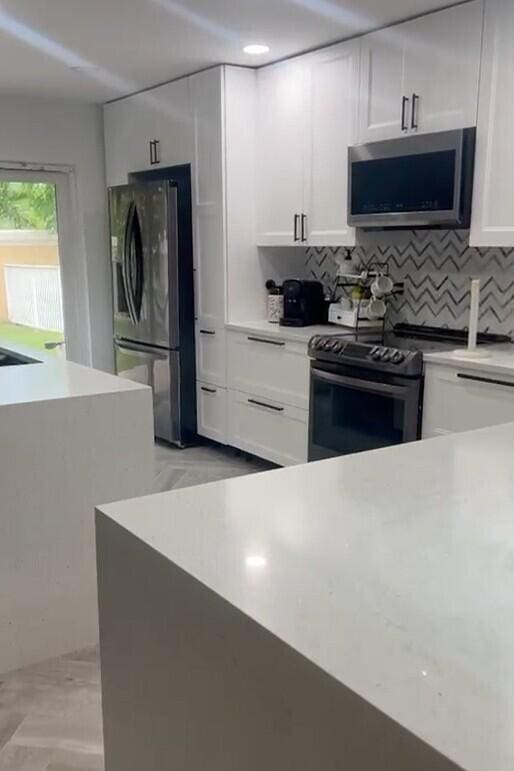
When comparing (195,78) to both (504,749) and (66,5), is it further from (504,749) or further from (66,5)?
(504,749)

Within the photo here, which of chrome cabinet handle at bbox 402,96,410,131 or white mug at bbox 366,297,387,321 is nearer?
chrome cabinet handle at bbox 402,96,410,131

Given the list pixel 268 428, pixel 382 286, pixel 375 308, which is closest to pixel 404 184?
pixel 382 286

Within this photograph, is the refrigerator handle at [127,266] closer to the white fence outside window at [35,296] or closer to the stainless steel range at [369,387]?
the white fence outside window at [35,296]

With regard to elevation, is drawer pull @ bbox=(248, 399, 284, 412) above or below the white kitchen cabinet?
below

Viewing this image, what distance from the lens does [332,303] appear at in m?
4.17

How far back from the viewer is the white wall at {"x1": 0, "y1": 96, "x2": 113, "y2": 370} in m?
4.87

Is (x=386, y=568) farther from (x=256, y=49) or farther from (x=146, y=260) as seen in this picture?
(x=146, y=260)

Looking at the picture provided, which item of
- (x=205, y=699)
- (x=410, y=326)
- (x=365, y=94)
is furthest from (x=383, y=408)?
(x=205, y=699)

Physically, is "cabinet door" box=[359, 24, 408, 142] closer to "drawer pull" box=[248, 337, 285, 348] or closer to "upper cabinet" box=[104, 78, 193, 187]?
"drawer pull" box=[248, 337, 285, 348]

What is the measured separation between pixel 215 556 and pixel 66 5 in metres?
2.75

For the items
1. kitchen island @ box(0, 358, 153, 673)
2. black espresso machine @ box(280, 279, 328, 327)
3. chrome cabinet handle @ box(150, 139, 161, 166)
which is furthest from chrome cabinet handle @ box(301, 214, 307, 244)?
kitchen island @ box(0, 358, 153, 673)

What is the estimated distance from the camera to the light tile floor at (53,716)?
1.88 m

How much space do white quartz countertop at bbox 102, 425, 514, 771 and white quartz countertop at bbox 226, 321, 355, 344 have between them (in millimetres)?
2338

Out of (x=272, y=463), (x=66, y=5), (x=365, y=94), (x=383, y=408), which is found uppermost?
(x=66, y=5)
